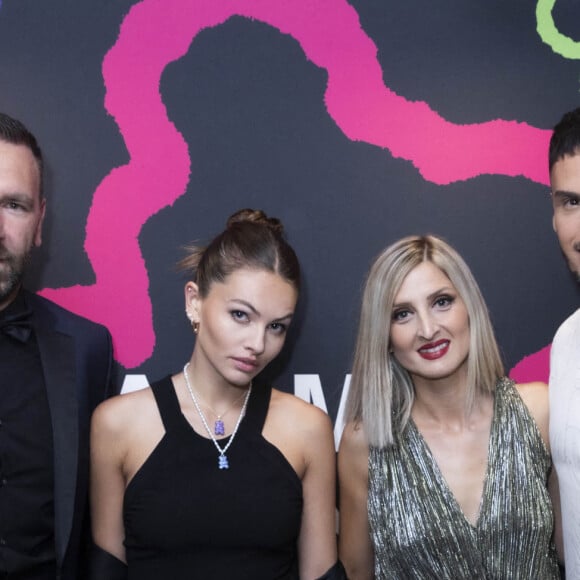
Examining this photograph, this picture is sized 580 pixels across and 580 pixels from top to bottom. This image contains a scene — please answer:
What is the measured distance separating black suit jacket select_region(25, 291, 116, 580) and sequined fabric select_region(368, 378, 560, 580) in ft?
2.77

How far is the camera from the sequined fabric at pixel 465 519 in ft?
6.64

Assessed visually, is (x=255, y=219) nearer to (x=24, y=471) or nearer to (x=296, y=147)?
(x=296, y=147)

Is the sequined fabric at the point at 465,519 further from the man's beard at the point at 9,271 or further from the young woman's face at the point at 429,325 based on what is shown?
the man's beard at the point at 9,271

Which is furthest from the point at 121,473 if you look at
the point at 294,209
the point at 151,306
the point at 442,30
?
the point at 442,30

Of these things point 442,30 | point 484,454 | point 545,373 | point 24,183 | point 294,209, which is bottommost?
point 484,454

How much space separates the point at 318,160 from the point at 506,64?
75 cm

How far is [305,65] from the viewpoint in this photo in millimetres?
2498

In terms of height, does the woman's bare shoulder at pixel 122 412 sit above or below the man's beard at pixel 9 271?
below

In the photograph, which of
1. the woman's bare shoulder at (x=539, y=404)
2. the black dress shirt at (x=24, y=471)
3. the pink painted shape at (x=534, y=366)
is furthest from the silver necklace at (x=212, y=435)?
the pink painted shape at (x=534, y=366)

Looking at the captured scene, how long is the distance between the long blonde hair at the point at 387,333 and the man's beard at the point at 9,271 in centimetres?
99

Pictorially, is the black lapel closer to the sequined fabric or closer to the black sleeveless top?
the black sleeveless top

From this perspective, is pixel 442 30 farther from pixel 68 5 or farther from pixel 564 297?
pixel 68 5

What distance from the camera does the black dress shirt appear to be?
1830mm

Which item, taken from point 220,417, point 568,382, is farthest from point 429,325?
point 220,417
